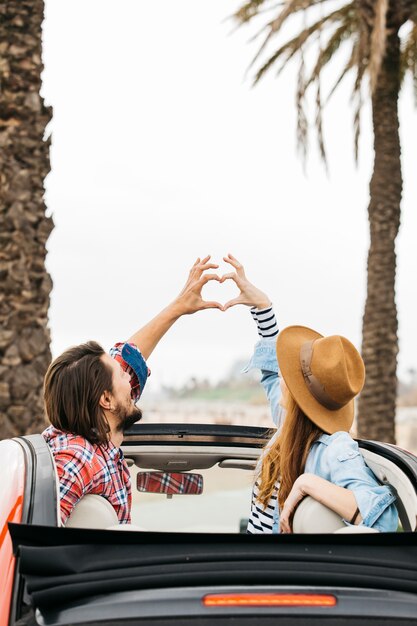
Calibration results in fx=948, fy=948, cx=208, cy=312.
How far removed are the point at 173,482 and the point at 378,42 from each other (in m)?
10.3

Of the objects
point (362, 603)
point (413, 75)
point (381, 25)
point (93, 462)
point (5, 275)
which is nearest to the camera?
point (362, 603)

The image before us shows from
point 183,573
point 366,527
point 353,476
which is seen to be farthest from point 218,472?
point 183,573

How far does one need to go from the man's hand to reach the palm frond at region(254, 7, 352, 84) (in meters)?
11.9

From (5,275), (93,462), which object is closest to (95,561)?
(93,462)

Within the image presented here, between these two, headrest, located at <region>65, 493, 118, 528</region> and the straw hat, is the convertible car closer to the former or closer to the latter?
headrest, located at <region>65, 493, 118, 528</region>

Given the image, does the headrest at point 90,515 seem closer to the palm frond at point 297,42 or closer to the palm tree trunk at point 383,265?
the palm tree trunk at point 383,265

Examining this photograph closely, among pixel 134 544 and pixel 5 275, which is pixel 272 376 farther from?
pixel 5 275

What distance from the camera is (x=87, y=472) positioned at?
10.6 feet

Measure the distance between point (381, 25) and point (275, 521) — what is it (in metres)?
10.9

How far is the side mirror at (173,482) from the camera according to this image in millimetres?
4633

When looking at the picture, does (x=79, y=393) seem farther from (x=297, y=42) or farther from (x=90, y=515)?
(x=297, y=42)

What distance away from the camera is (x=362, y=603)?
6.94 feet

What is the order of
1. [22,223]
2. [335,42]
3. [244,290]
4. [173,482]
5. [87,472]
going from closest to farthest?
[87,472], [244,290], [173,482], [22,223], [335,42]

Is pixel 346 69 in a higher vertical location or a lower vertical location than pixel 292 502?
higher
